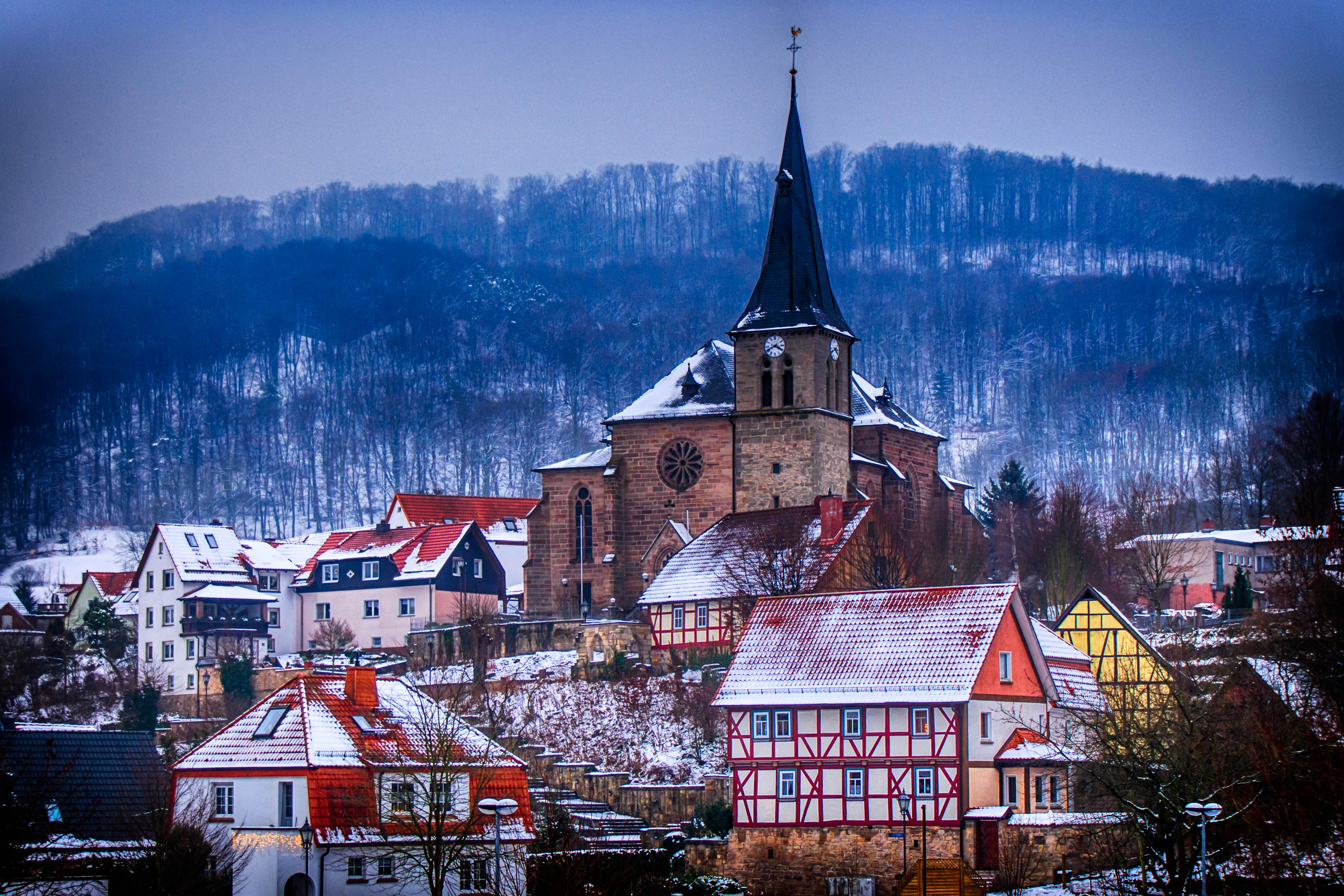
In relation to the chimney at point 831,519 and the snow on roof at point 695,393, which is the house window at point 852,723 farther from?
the snow on roof at point 695,393

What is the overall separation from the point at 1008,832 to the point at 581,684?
22626mm

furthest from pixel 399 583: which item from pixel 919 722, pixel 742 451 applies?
pixel 919 722

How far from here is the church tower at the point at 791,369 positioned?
234 ft

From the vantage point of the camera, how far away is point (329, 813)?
139 feet

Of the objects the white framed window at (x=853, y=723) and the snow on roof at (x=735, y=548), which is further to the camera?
the snow on roof at (x=735, y=548)

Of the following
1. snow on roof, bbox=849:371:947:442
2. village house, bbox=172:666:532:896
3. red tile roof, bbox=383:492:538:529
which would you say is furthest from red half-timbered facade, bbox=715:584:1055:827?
red tile roof, bbox=383:492:538:529

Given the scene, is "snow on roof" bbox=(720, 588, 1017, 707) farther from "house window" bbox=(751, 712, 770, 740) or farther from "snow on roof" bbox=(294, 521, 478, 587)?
"snow on roof" bbox=(294, 521, 478, 587)

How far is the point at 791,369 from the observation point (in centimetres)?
7250

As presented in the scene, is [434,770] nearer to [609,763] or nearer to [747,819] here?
[747,819]

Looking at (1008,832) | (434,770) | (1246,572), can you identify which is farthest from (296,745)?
(1246,572)

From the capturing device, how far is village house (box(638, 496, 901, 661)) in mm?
61844

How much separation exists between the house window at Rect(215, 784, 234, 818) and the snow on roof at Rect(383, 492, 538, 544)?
47.7 metres

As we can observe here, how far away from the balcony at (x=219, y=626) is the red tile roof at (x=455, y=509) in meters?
13.9

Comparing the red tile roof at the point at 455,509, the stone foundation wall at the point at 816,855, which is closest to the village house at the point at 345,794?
the stone foundation wall at the point at 816,855
